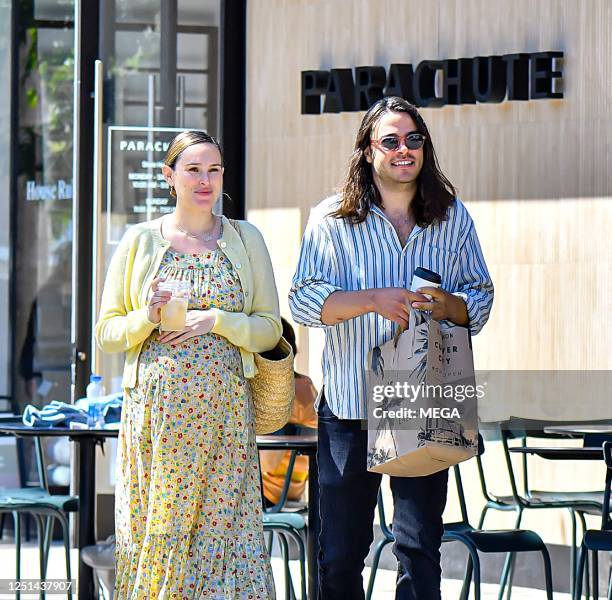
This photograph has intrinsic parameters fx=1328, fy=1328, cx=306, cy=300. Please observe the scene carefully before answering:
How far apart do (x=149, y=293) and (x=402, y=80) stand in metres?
3.22

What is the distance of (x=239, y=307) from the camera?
Result: 13.3 ft

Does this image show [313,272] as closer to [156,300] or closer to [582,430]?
[156,300]

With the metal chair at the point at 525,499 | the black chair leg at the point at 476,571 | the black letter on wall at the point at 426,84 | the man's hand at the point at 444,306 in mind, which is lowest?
the black chair leg at the point at 476,571

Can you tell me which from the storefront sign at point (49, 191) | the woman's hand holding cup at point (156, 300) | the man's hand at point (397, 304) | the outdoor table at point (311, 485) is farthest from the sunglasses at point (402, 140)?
the storefront sign at point (49, 191)

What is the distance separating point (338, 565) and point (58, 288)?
4.54m

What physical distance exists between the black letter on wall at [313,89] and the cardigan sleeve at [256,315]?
3065 mm

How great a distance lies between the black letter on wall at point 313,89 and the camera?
7129mm

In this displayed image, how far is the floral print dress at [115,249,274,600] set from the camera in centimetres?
394

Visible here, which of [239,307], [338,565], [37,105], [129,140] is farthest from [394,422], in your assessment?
[37,105]

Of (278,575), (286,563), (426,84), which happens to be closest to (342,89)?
(426,84)

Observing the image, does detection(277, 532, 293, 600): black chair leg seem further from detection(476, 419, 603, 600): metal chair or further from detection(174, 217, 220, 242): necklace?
detection(174, 217, 220, 242): necklace

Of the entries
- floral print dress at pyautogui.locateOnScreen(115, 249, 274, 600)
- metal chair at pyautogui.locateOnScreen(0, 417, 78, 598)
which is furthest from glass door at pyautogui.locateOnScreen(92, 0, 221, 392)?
floral print dress at pyautogui.locateOnScreen(115, 249, 274, 600)

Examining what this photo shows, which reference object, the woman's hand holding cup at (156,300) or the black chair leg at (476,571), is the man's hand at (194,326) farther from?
the black chair leg at (476,571)

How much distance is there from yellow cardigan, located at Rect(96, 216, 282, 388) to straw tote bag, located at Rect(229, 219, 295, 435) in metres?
0.05
